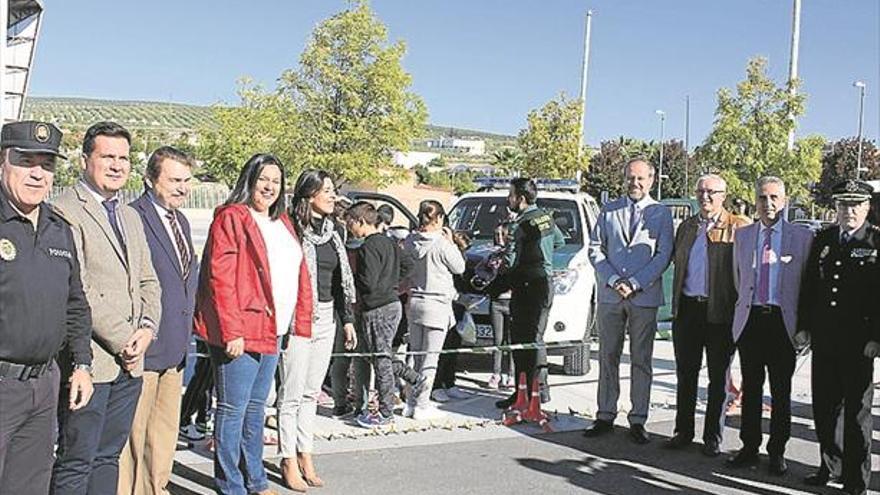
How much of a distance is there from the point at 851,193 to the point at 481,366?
530cm

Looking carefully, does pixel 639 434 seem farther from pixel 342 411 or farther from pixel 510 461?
pixel 342 411

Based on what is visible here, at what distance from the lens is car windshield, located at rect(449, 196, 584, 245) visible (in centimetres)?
1020

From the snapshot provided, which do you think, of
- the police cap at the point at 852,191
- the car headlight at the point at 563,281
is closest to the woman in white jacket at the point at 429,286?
the car headlight at the point at 563,281

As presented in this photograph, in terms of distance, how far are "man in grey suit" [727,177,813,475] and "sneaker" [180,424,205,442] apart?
396cm

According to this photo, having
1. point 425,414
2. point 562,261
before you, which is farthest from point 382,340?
point 562,261

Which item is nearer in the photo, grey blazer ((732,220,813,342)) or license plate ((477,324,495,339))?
grey blazer ((732,220,813,342))

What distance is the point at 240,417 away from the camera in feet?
16.5

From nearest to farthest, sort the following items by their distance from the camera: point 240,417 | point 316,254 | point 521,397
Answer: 1. point 240,417
2. point 316,254
3. point 521,397

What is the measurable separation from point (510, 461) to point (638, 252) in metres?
1.92

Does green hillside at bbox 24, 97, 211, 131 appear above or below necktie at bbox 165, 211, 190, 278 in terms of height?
above

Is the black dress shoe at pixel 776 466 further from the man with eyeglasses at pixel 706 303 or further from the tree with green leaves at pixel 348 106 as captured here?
the tree with green leaves at pixel 348 106

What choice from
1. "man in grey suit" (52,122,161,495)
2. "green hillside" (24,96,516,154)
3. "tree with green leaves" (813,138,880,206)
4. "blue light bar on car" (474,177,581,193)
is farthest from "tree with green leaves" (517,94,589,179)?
"green hillside" (24,96,516,154)

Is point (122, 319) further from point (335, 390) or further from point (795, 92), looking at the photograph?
point (795, 92)

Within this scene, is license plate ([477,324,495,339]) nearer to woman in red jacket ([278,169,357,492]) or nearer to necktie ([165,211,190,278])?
woman in red jacket ([278,169,357,492])
